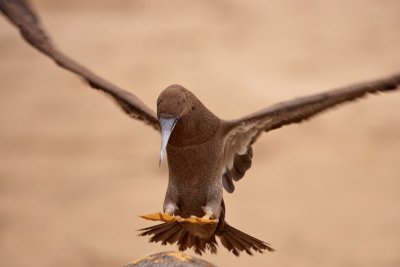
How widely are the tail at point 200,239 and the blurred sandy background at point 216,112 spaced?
8.63 feet

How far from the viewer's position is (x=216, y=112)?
353 inches

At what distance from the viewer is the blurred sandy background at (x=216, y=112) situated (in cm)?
777

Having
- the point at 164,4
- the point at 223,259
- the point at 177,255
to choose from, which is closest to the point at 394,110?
the point at 223,259

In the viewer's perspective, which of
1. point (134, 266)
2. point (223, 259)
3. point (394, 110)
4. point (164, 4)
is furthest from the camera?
point (164, 4)

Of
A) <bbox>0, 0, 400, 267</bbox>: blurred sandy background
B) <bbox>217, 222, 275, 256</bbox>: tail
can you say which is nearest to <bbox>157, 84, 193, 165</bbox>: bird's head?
<bbox>217, 222, 275, 256</bbox>: tail

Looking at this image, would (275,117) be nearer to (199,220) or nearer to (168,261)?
(199,220)

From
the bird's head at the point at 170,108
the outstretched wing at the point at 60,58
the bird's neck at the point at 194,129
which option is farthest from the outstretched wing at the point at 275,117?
the bird's head at the point at 170,108

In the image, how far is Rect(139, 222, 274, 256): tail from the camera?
181 inches

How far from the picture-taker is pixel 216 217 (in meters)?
4.56

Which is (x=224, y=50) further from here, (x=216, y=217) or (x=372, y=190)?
(x=216, y=217)

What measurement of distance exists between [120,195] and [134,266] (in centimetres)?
450

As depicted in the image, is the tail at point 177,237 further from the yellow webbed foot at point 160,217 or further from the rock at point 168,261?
the rock at point 168,261

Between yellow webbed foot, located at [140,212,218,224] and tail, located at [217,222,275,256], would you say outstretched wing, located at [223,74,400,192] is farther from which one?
yellow webbed foot, located at [140,212,218,224]

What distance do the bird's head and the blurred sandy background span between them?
3.40 meters
